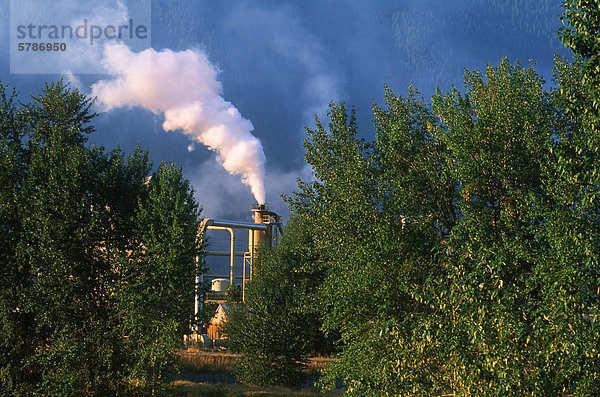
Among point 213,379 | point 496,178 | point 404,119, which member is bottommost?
point 213,379

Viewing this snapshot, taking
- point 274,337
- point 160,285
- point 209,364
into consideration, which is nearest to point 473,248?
point 160,285

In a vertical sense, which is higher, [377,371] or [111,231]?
[111,231]

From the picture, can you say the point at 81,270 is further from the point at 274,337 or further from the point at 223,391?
the point at 274,337

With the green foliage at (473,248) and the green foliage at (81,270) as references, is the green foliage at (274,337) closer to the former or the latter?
the green foliage at (81,270)

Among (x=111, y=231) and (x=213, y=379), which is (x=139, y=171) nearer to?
(x=111, y=231)

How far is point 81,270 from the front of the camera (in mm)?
23422

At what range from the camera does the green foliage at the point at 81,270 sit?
71.9 ft

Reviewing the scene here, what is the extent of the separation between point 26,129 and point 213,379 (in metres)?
20.9

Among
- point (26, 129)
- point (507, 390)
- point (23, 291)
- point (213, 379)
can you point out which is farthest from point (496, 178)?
point (213, 379)

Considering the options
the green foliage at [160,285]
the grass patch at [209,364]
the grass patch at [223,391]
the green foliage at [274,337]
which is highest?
the green foliage at [160,285]

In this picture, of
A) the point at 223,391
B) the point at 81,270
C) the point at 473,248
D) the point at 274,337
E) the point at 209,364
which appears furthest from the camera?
the point at 209,364

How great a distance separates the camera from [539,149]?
1691 cm

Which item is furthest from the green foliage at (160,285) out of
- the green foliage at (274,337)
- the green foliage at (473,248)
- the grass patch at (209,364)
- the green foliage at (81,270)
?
the grass patch at (209,364)

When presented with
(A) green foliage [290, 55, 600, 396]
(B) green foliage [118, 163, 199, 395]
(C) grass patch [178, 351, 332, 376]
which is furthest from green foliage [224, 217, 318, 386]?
(A) green foliage [290, 55, 600, 396]
